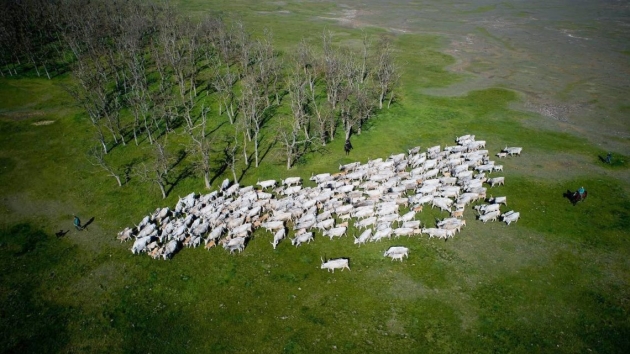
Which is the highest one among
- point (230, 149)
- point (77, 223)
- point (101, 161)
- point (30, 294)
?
point (101, 161)

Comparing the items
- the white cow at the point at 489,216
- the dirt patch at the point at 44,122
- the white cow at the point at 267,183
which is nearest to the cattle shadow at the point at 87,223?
the white cow at the point at 267,183

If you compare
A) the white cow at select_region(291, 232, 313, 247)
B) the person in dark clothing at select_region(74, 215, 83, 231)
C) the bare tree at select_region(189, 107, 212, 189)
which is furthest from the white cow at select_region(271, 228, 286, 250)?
the person in dark clothing at select_region(74, 215, 83, 231)

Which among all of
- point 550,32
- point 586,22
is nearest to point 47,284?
point 550,32

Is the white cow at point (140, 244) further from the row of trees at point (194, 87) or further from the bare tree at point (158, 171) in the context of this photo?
the row of trees at point (194, 87)

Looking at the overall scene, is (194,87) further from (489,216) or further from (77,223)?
(489,216)

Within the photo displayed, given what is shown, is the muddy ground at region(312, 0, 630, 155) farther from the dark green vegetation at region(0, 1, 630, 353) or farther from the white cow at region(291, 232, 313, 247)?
the white cow at region(291, 232, 313, 247)

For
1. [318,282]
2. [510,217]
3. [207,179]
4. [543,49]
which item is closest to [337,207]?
[318,282]
